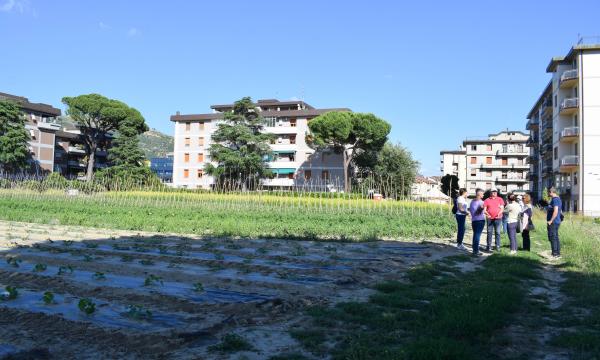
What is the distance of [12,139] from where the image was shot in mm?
51438

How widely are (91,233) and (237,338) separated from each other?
43.5 feet

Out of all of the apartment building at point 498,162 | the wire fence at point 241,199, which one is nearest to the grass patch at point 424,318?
the wire fence at point 241,199

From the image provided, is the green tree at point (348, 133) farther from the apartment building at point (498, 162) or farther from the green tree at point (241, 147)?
the apartment building at point (498, 162)

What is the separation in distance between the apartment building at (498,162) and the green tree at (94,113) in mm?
58058

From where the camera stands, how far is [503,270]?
31.0 ft

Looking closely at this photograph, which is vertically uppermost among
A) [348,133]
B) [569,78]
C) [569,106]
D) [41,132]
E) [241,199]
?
[569,78]

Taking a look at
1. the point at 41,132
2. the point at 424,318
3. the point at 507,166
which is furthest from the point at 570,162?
the point at 41,132

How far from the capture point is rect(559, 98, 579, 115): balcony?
4275 centimetres

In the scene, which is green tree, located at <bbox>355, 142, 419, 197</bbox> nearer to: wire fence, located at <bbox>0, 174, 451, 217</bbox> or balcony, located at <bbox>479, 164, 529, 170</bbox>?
wire fence, located at <bbox>0, 174, 451, 217</bbox>

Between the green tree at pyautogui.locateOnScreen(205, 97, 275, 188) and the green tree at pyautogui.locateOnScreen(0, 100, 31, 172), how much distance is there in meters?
20.1

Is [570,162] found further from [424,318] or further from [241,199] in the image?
[424,318]

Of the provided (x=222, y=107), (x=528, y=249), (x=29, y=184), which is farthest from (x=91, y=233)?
(x=222, y=107)

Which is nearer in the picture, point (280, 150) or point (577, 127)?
point (577, 127)

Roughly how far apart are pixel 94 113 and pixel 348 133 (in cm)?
3143
